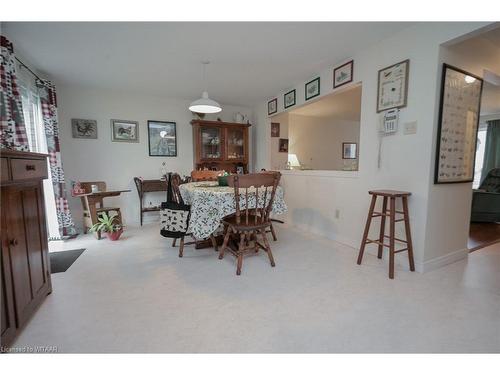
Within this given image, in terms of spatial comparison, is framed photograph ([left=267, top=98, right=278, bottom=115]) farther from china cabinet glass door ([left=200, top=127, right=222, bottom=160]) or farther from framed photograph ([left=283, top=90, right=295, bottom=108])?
china cabinet glass door ([left=200, top=127, right=222, bottom=160])

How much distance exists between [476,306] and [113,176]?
180 inches

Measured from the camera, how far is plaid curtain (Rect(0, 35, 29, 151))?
70.3 inches

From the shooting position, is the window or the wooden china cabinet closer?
the window

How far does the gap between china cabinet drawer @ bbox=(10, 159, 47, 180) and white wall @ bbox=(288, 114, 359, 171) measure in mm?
4479

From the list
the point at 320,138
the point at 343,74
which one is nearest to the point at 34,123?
the point at 343,74

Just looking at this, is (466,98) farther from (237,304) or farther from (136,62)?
(136,62)

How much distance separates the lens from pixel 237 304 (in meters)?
1.59

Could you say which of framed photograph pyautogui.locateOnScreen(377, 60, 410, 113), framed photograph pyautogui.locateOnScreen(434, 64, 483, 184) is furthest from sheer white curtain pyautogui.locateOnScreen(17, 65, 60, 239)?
framed photograph pyautogui.locateOnScreen(434, 64, 483, 184)

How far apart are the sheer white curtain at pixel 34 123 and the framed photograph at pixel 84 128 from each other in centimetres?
69

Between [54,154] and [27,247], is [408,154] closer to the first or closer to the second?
[27,247]

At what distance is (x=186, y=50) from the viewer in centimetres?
242

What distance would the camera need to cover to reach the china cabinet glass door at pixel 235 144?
4.38m
